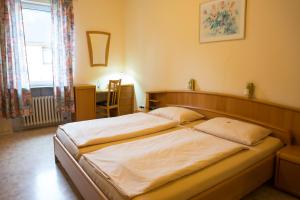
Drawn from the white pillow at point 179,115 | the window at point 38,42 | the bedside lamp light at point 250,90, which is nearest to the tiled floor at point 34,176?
the bedside lamp light at point 250,90

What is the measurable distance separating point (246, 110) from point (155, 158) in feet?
4.91

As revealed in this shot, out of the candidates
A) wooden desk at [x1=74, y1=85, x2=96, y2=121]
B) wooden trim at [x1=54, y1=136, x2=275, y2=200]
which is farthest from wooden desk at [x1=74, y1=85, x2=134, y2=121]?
wooden trim at [x1=54, y1=136, x2=275, y2=200]

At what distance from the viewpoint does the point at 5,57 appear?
12.2 ft

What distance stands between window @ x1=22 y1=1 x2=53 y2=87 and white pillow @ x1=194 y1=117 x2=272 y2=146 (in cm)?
328

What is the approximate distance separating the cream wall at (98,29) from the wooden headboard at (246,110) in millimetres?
1862

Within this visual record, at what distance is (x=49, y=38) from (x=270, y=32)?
3.80 meters

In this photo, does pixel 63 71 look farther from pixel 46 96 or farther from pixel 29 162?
pixel 29 162

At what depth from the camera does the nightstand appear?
2.10 m

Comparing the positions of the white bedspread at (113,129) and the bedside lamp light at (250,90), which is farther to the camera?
the bedside lamp light at (250,90)

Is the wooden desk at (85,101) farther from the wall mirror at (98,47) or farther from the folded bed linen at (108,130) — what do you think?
the folded bed linen at (108,130)

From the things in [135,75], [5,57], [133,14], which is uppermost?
[133,14]

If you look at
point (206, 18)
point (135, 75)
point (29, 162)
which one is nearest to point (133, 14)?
point (135, 75)

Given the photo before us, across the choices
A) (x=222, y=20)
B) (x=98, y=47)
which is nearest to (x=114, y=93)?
(x=98, y=47)

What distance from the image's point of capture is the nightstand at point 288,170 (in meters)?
2.10
